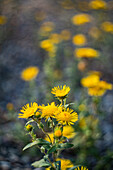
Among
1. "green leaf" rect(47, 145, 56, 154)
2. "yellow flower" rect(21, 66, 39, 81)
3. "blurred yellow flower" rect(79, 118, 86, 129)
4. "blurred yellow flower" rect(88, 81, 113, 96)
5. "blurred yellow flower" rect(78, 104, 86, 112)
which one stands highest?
"yellow flower" rect(21, 66, 39, 81)

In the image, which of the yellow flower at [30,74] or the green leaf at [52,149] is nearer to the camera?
the green leaf at [52,149]

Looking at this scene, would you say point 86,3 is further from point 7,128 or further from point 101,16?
point 7,128

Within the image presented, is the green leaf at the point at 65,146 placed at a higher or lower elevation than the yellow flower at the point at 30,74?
lower

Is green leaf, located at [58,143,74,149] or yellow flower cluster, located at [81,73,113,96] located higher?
yellow flower cluster, located at [81,73,113,96]

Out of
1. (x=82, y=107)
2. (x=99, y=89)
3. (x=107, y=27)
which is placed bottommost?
(x=82, y=107)

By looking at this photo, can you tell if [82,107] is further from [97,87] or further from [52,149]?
[52,149]

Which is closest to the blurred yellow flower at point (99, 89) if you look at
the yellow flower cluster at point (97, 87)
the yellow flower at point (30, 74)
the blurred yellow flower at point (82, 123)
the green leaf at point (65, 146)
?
the yellow flower cluster at point (97, 87)

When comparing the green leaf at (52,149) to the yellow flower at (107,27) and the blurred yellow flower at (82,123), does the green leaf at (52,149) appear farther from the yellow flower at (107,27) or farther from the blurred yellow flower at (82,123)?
the yellow flower at (107,27)

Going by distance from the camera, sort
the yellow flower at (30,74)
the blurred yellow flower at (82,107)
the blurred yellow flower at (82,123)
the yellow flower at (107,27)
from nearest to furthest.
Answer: the blurred yellow flower at (82,107) < the blurred yellow flower at (82,123) < the yellow flower at (30,74) < the yellow flower at (107,27)

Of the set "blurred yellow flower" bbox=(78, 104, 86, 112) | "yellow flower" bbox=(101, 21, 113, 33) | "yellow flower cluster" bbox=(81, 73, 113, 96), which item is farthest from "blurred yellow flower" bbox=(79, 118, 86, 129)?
"yellow flower" bbox=(101, 21, 113, 33)

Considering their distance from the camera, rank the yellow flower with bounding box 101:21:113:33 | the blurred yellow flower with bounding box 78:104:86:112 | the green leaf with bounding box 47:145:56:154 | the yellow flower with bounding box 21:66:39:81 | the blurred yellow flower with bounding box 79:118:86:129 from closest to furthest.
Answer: the green leaf with bounding box 47:145:56:154 < the blurred yellow flower with bounding box 78:104:86:112 < the blurred yellow flower with bounding box 79:118:86:129 < the yellow flower with bounding box 21:66:39:81 < the yellow flower with bounding box 101:21:113:33

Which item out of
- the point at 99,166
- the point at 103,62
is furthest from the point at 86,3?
the point at 99,166

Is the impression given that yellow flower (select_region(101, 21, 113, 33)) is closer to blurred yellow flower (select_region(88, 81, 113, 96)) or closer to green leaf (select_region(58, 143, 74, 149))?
blurred yellow flower (select_region(88, 81, 113, 96))

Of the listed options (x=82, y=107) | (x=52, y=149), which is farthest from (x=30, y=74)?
(x=52, y=149)
